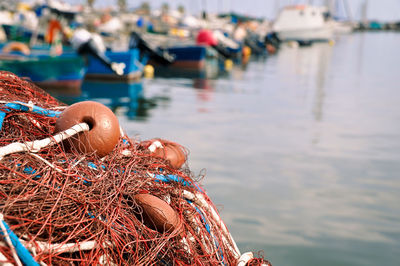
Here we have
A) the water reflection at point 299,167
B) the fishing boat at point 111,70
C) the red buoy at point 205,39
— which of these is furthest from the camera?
the red buoy at point 205,39

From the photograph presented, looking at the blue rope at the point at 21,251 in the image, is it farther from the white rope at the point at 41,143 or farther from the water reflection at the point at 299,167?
the water reflection at the point at 299,167

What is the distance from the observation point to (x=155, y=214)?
2658 millimetres

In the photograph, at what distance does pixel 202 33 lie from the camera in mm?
28609

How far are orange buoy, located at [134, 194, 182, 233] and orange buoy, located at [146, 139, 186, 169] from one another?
0.84 m

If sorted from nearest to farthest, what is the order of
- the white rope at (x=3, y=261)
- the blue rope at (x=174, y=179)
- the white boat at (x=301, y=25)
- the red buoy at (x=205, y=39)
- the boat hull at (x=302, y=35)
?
the white rope at (x=3, y=261)
the blue rope at (x=174, y=179)
the red buoy at (x=205, y=39)
the boat hull at (x=302, y=35)
the white boat at (x=301, y=25)

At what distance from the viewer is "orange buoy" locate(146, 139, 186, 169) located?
141 inches

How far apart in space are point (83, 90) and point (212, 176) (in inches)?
412

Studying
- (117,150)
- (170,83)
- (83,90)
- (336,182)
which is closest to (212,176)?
(336,182)

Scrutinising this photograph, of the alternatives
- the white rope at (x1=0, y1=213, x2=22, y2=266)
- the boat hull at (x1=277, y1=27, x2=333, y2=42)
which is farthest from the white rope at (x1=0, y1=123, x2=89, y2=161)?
the boat hull at (x1=277, y1=27, x2=333, y2=42)

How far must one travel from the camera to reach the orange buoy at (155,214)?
8.71 ft

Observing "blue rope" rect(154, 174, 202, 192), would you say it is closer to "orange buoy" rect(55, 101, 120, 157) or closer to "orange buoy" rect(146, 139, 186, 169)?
"orange buoy" rect(55, 101, 120, 157)

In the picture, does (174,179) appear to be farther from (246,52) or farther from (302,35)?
(302,35)

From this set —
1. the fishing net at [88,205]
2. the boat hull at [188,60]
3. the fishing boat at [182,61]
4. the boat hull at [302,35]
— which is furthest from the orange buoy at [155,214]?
the boat hull at [302,35]

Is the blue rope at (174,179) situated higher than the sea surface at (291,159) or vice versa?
the blue rope at (174,179)
